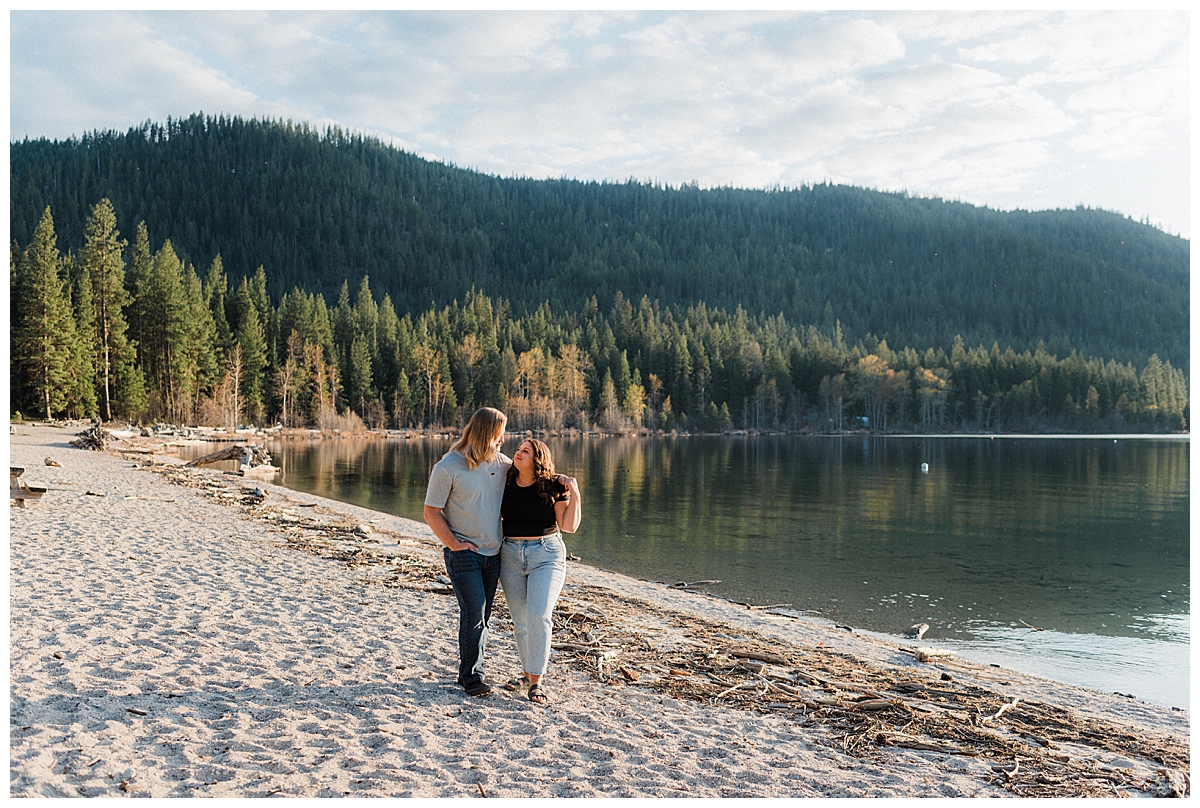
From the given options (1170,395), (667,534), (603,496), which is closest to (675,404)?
(1170,395)

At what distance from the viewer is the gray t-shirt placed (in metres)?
6.92

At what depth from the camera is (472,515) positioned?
695cm

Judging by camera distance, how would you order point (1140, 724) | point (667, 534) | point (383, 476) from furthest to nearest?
point (383, 476) → point (667, 534) → point (1140, 724)

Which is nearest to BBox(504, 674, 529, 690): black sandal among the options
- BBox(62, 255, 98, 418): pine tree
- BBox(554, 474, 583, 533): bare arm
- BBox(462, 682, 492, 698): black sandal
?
BBox(462, 682, 492, 698): black sandal

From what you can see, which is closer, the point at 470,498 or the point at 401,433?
the point at 470,498

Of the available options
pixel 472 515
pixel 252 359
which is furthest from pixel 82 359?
pixel 472 515

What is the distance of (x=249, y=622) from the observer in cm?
937

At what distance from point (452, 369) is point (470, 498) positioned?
107 m

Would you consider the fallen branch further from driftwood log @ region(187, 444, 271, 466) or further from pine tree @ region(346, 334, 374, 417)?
pine tree @ region(346, 334, 374, 417)

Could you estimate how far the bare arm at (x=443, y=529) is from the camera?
22.5 feet

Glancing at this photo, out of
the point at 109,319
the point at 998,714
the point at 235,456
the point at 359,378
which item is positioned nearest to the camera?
the point at 998,714

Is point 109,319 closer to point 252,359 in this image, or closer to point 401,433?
point 252,359

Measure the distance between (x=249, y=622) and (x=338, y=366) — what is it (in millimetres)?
94140

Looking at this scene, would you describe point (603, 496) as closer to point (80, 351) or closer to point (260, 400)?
point (80, 351)
